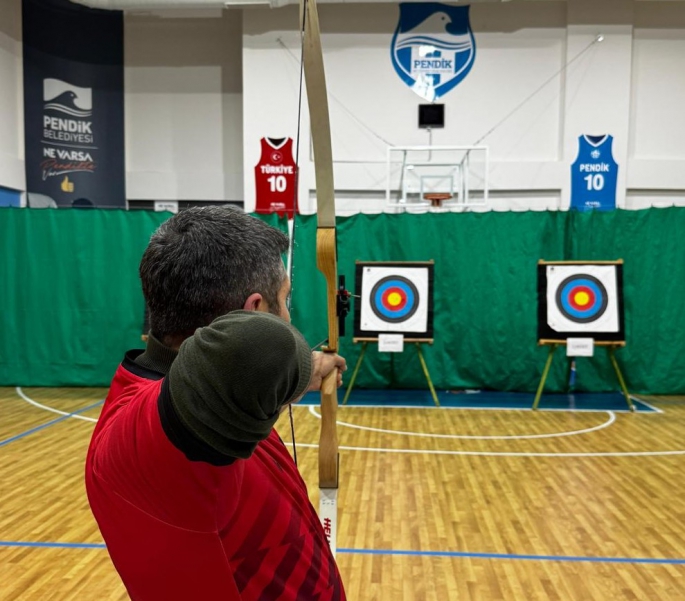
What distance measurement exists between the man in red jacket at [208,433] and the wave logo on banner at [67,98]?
9.04 m

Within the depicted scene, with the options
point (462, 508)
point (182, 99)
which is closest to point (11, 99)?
point (182, 99)

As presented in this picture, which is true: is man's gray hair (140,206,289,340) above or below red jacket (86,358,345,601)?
above

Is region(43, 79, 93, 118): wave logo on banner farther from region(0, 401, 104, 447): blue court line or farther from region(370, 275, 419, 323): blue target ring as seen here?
region(370, 275, 419, 323): blue target ring

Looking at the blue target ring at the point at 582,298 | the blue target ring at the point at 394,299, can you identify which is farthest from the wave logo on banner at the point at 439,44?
the blue target ring at the point at 582,298

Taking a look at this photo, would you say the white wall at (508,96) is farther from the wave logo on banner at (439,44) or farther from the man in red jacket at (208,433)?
the man in red jacket at (208,433)

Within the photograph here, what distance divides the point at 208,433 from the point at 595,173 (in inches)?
332

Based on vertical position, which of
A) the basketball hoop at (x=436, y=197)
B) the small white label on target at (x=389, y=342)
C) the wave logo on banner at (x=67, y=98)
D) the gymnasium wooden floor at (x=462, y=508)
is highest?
the wave logo on banner at (x=67, y=98)

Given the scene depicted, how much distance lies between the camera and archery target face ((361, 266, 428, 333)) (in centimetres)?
520

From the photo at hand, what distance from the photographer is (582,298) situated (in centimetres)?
509

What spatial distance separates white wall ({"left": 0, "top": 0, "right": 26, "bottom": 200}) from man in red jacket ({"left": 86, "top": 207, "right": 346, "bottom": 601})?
8.35 meters

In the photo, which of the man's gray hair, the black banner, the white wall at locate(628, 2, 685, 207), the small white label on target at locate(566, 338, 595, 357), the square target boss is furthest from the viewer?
the black banner

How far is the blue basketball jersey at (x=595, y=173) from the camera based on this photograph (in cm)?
791

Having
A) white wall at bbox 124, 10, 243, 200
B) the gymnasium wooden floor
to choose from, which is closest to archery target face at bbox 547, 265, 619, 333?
the gymnasium wooden floor

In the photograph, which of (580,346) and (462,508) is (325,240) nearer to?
(462,508)
